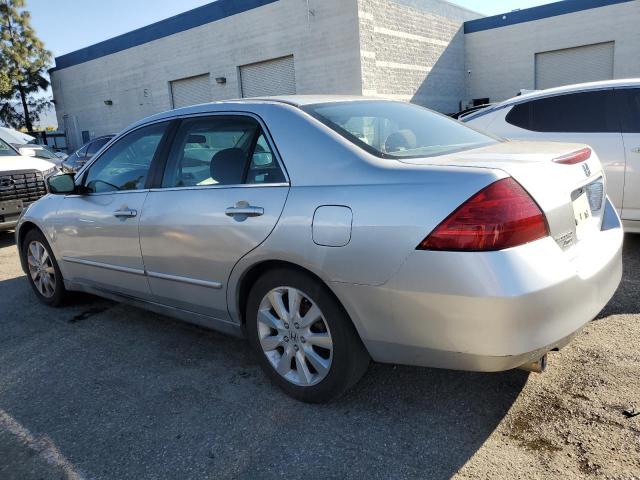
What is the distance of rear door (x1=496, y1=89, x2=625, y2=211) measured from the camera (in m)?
4.97

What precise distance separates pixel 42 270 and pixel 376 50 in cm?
1479

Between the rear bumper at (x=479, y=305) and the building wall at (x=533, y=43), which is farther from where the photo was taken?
the building wall at (x=533, y=43)

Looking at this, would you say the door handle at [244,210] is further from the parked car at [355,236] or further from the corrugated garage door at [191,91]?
the corrugated garage door at [191,91]

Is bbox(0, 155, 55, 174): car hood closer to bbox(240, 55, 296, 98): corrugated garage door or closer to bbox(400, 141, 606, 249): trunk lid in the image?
bbox(400, 141, 606, 249): trunk lid

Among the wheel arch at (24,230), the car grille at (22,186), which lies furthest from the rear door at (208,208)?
the car grille at (22,186)

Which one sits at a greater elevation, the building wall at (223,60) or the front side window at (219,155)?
the building wall at (223,60)

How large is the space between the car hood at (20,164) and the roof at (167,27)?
12519mm

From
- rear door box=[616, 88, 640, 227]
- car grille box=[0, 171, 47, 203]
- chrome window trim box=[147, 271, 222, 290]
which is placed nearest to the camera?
chrome window trim box=[147, 271, 222, 290]

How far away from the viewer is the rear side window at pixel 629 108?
4.95m

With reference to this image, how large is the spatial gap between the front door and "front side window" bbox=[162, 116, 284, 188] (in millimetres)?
252

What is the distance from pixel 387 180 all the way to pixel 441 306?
1.97 feet

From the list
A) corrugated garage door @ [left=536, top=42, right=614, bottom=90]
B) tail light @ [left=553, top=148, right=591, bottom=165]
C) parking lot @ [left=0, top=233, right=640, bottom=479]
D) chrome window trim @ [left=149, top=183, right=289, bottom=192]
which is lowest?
parking lot @ [left=0, top=233, right=640, bottom=479]

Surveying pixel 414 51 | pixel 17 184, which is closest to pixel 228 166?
pixel 17 184

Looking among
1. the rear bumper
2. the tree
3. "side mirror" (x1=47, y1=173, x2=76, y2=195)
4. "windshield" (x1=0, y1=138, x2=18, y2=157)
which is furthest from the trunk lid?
the tree
